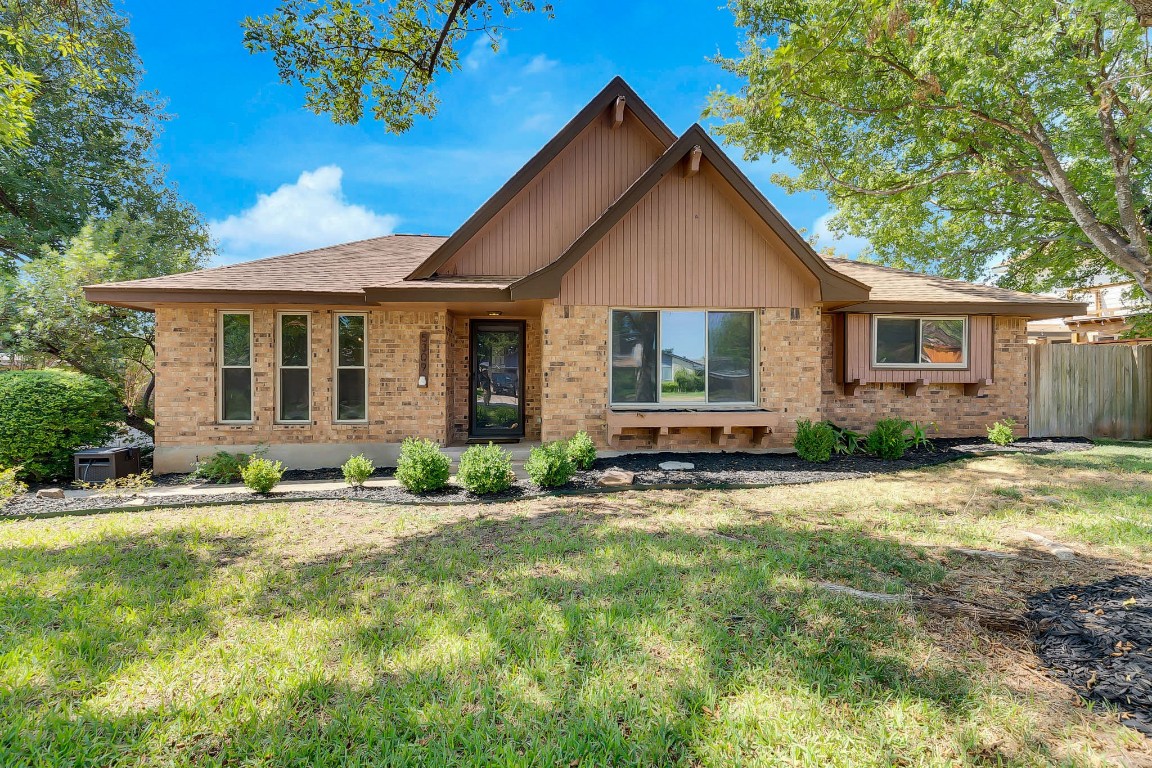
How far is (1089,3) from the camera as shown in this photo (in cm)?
646

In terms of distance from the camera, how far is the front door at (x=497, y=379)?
31.6ft

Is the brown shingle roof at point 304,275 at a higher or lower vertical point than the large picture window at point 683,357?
higher

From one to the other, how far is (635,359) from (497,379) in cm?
311

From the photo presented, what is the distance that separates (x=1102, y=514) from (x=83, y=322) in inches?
617

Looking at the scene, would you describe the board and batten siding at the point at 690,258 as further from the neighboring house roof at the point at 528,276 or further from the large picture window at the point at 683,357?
the large picture window at the point at 683,357

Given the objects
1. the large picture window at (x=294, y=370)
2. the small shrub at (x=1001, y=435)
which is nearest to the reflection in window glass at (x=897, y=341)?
the small shrub at (x=1001, y=435)

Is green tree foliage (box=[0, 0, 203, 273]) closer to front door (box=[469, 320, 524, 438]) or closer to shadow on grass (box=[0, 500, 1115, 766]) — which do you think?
front door (box=[469, 320, 524, 438])

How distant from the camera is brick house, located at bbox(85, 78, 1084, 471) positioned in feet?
25.0

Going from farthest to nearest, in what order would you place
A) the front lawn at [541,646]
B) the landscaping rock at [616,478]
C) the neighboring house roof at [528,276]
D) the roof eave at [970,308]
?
the roof eave at [970,308], the neighboring house roof at [528,276], the landscaping rock at [616,478], the front lawn at [541,646]

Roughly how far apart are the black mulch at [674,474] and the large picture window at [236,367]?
129 cm

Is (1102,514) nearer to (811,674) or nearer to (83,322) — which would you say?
(811,674)

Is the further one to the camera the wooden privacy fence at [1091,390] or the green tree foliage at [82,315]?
the wooden privacy fence at [1091,390]

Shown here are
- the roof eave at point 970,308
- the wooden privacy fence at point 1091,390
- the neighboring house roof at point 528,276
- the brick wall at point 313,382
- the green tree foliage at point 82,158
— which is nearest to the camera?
the neighboring house roof at point 528,276

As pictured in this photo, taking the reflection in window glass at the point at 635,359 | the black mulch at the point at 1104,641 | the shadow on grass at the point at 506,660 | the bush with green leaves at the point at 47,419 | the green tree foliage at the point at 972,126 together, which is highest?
the green tree foliage at the point at 972,126
